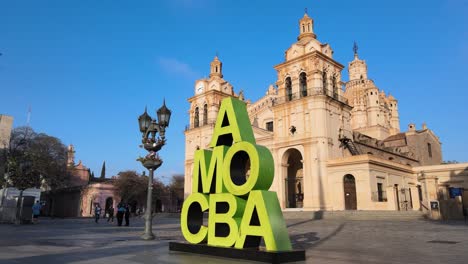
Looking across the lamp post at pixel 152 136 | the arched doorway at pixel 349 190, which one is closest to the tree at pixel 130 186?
the arched doorway at pixel 349 190

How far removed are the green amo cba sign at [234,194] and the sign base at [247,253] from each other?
0.19 metres

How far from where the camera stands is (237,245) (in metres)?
7.89

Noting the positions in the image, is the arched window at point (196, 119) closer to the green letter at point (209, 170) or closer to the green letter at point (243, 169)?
the green letter at point (209, 170)

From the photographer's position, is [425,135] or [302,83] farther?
[425,135]

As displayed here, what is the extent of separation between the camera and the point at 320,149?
3353 centimetres

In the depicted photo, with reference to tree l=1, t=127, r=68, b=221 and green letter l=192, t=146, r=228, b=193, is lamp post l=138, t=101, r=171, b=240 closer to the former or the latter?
green letter l=192, t=146, r=228, b=193

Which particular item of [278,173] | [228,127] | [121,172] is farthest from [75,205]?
[228,127]

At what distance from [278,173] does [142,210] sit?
111ft

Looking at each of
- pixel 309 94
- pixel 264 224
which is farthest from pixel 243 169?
pixel 309 94

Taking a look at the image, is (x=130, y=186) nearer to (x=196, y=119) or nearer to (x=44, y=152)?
(x=44, y=152)

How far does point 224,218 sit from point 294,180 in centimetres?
3174

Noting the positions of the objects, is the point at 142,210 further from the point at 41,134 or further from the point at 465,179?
the point at 465,179

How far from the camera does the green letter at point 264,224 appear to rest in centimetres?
730

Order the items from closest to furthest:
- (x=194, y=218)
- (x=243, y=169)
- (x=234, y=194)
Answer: (x=234, y=194)
(x=243, y=169)
(x=194, y=218)
